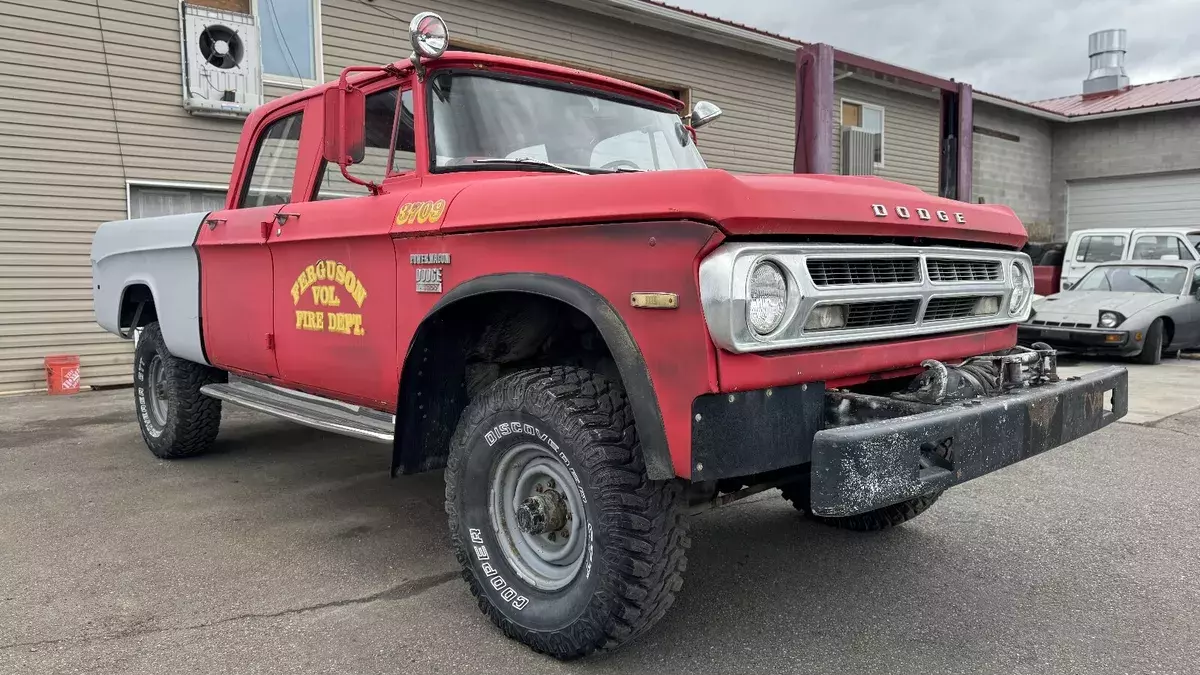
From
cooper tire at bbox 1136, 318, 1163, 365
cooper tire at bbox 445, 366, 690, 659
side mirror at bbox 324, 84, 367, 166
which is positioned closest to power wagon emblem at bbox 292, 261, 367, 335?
side mirror at bbox 324, 84, 367, 166

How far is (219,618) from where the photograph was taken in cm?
309

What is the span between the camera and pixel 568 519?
2.85 m

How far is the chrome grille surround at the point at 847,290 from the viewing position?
89.1 inches

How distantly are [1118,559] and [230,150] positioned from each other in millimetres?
8730

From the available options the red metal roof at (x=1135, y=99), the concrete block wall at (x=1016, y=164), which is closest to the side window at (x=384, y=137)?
the concrete block wall at (x=1016, y=164)

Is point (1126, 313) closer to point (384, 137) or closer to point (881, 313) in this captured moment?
point (881, 313)

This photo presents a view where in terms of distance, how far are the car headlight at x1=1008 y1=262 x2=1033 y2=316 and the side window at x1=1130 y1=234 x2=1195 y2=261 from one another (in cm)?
1062

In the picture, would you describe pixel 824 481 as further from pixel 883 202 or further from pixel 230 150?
pixel 230 150

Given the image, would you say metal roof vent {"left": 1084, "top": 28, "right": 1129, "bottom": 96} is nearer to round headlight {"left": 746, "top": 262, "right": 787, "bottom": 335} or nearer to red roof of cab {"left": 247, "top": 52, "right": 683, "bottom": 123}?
red roof of cab {"left": 247, "top": 52, "right": 683, "bottom": 123}

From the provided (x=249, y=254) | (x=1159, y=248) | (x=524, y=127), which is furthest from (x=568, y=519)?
(x=1159, y=248)

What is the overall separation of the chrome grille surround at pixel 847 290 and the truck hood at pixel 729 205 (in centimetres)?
6

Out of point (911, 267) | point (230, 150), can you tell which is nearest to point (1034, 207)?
point (230, 150)

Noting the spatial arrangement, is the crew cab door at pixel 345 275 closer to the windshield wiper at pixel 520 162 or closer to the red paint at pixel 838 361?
the windshield wiper at pixel 520 162

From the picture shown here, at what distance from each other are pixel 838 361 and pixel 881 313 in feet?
0.89
